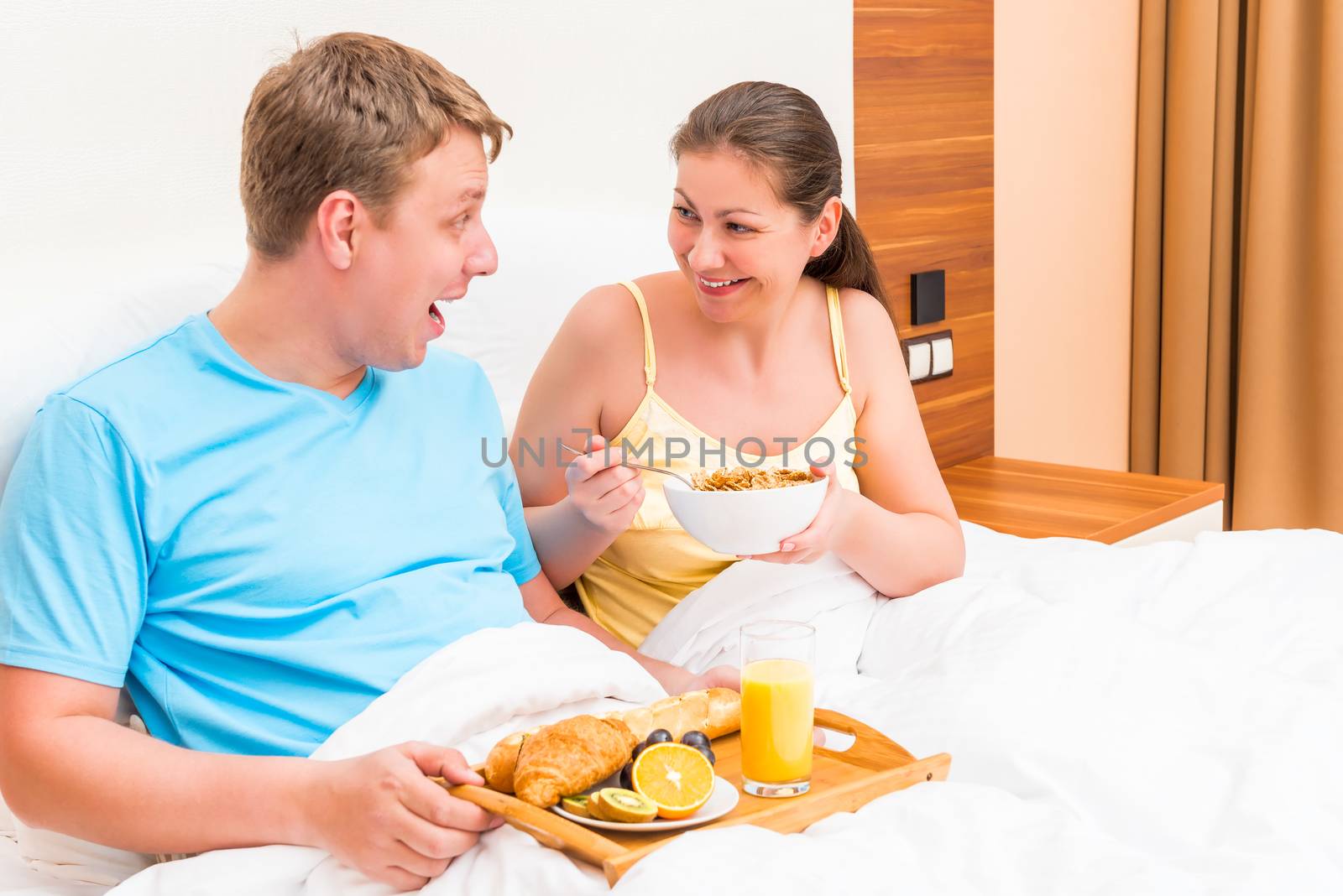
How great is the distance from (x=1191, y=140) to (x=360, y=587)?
10.0 feet

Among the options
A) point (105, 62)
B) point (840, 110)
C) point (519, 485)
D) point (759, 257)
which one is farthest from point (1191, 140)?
point (105, 62)

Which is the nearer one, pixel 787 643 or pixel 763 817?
pixel 763 817

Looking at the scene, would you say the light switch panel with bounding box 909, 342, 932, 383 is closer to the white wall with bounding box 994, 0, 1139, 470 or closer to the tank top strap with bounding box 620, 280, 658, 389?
the white wall with bounding box 994, 0, 1139, 470

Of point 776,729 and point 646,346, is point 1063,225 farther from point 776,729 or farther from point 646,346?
point 776,729

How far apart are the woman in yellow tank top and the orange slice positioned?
531mm

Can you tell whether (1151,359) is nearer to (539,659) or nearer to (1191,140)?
(1191,140)

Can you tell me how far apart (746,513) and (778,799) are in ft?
1.22

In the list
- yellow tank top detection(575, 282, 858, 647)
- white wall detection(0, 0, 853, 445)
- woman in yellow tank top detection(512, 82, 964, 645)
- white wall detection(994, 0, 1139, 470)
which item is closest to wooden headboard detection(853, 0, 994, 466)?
white wall detection(994, 0, 1139, 470)

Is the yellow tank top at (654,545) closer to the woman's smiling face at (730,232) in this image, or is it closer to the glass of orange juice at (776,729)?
the woman's smiling face at (730,232)

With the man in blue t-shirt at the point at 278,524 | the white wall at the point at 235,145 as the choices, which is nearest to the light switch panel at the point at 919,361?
the white wall at the point at 235,145

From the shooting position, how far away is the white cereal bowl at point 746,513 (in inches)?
53.1

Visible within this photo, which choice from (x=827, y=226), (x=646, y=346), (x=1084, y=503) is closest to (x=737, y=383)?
(x=646, y=346)

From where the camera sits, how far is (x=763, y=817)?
3.24 ft

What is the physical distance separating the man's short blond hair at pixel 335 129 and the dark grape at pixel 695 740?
0.58 meters
